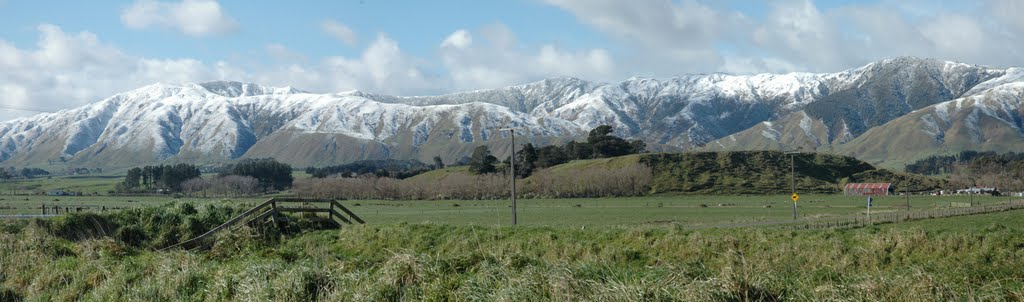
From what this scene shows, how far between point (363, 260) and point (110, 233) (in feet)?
61.9

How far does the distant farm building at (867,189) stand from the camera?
506 ft

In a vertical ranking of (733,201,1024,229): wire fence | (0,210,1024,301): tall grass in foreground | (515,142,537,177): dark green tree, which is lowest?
(733,201,1024,229): wire fence

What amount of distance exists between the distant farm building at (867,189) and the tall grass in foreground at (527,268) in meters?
131

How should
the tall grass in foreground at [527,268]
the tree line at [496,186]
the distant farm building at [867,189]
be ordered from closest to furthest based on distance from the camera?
the tall grass in foreground at [527,268]
the tree line at [496,186]
the distant farm building at [867,189]

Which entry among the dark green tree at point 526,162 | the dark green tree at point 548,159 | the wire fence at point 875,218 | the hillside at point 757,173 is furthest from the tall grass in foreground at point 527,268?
the dark green tree at point 548,159

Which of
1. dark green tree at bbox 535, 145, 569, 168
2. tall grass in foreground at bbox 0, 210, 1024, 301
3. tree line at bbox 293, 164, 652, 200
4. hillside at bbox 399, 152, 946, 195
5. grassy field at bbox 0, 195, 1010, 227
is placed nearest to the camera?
tall grass in foreground at bbox 0, 210, 1024, 301

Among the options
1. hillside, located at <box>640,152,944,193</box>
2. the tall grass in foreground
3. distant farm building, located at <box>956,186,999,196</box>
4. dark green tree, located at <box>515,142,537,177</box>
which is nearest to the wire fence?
the tall grass in foreground

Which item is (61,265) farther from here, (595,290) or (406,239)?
(595,290)

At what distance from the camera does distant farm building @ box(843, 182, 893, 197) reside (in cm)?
15425

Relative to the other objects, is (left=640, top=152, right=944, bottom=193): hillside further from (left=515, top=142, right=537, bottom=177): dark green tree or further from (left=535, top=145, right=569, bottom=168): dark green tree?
(left=535, top=145, right=569, bottom=168): dark green tree

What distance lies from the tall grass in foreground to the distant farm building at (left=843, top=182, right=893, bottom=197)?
131 metres

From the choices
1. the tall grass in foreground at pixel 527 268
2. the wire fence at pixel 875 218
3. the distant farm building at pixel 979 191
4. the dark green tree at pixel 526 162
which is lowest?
the distant farm building at pixel 979 191

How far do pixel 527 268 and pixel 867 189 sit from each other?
155 meters

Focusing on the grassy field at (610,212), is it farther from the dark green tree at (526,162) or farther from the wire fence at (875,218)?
the dark green tree at (526,162)
